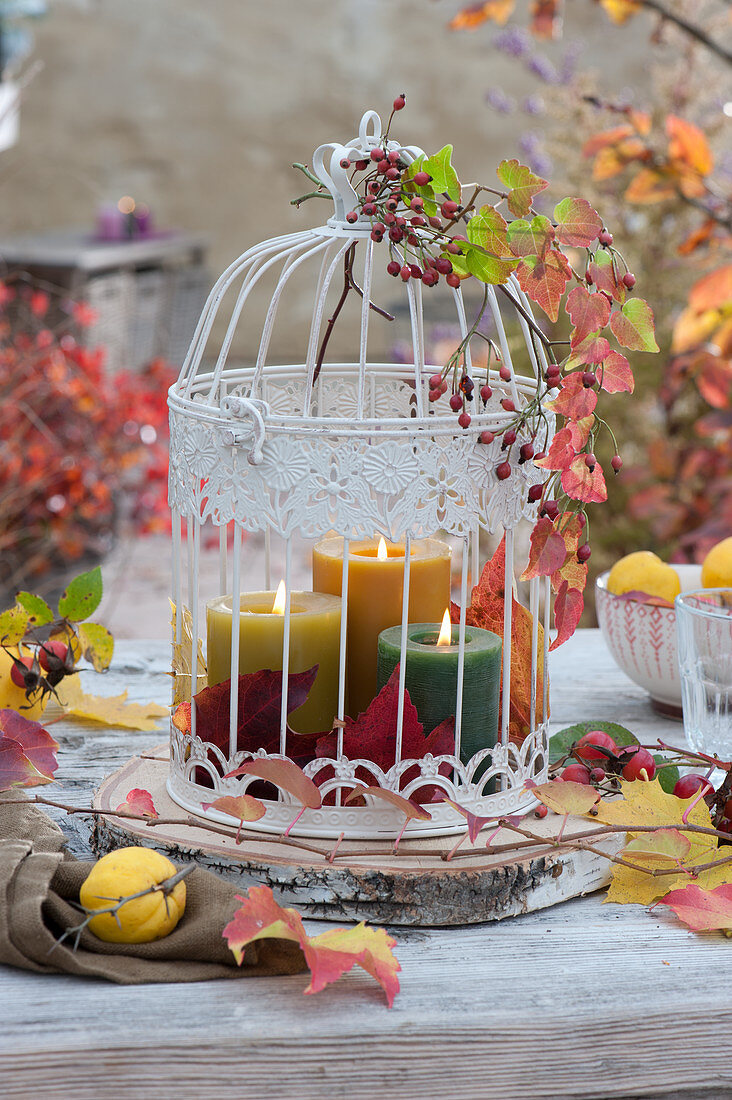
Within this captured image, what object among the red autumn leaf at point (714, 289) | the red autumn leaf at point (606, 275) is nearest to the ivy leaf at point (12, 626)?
the red autumn leaf at point (606, 275)

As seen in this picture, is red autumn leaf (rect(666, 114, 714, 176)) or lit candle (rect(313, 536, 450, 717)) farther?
red autumn leaf (rect(666, 114, 714, 176))

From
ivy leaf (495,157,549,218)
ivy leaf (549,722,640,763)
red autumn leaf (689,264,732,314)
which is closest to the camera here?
ivy leaf (495,157,549,218)

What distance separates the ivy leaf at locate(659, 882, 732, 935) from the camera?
71 cm

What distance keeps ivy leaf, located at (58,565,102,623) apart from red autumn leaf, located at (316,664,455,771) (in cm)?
33

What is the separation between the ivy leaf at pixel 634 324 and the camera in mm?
734

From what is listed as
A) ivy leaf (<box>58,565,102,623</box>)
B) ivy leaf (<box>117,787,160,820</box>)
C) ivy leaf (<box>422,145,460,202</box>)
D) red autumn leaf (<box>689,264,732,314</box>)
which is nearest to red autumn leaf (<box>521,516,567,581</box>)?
ivy leaf (<box>422,145,460,202</box>)

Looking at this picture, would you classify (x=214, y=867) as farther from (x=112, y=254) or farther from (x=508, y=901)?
(x=112, y=254)

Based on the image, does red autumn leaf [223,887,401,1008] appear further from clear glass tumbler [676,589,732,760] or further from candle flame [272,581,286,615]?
clear glass tumbler [676,589,732,760]

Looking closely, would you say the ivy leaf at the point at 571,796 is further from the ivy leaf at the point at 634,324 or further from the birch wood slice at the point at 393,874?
the ivy leaf at the point at 634,324

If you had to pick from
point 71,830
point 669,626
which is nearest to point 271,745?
point 71,830

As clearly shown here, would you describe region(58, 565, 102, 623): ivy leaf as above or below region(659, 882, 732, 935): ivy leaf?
above

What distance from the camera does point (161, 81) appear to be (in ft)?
21.1

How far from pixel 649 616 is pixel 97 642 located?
544 millimetres

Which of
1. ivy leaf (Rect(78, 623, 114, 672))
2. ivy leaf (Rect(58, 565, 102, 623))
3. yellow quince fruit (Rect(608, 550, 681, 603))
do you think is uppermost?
yellow quince fruit (Rect(608, 550, 681, 603))
